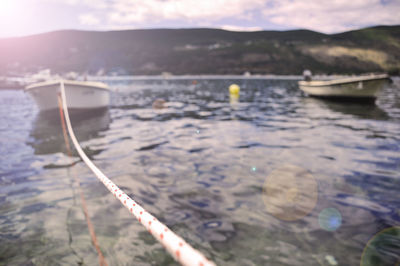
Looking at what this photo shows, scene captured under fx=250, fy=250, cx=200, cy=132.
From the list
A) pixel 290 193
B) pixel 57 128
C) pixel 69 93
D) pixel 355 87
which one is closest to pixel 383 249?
pixel 290 193

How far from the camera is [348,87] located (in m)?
18.0

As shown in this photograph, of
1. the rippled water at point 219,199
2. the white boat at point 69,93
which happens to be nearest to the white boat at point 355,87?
the rippled water at point 219,199

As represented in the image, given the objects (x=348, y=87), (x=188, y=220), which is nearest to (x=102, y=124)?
(x=188, y=220)

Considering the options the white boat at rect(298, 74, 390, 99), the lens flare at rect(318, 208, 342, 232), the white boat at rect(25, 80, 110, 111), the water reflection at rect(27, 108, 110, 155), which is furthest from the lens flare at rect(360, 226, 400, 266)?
the white boat at rect(298, 74, 390, 99)

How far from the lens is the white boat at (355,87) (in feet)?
54.2

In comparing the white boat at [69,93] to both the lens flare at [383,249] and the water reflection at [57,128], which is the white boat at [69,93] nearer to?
the water reflection at [57,128]

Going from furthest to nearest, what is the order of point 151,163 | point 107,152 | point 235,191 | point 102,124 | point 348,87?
point 348,87, point 102,124, point 107,152, point 151,163, point 235,191

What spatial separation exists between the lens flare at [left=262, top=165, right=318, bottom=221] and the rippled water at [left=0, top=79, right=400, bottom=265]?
2 centimetres

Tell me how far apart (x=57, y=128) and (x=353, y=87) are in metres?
18.8

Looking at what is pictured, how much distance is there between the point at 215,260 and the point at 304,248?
3.63 feet

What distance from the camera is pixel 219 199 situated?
4.32m

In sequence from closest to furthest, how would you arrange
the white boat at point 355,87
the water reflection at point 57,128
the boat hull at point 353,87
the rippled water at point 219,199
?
the rippled water at point 219,199, the water reflection at point 57,128, the white boat at point 355,87, the boat hull at point 353,87

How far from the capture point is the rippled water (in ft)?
10.0

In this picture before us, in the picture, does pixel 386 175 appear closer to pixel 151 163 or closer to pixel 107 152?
pixel 151 163
